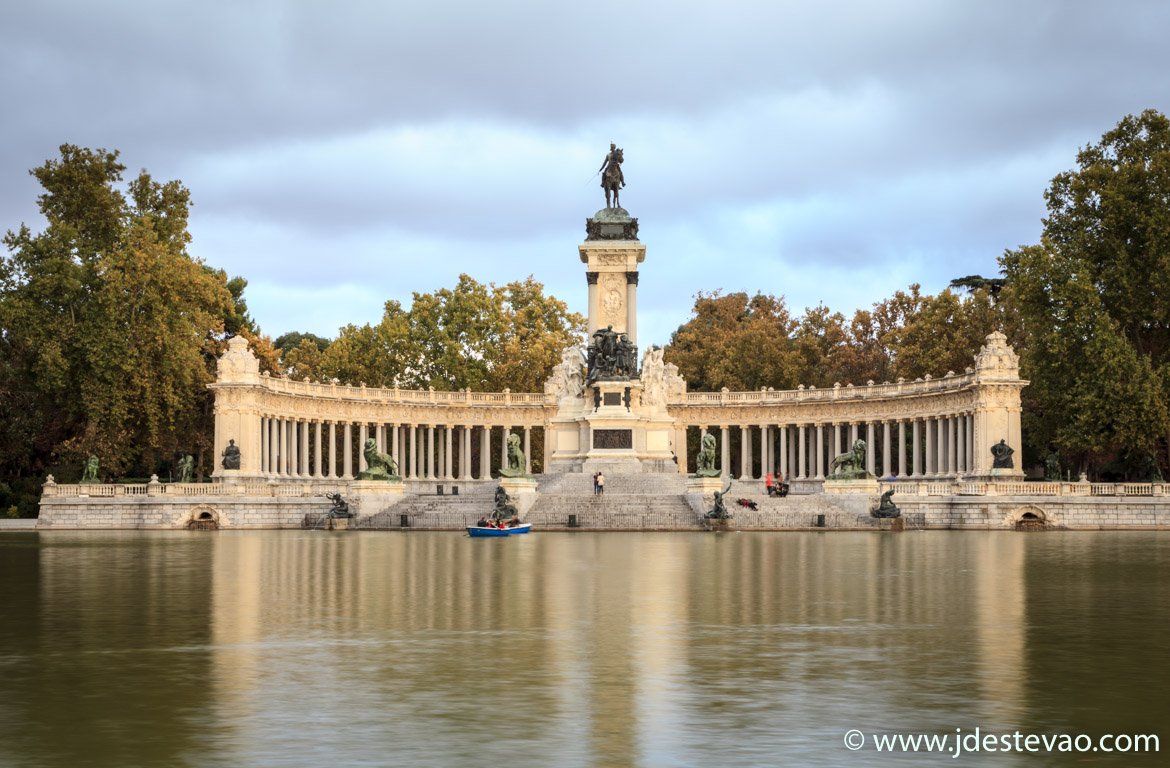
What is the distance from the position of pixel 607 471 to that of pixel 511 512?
18130mm

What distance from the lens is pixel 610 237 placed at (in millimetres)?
78688

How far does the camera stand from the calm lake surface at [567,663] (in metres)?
11.3

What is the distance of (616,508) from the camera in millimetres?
54094

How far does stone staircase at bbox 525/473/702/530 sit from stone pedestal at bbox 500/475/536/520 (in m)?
0.36

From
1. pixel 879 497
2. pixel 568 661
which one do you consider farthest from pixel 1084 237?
pixel 568 661

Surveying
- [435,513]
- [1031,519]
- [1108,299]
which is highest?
[1108,299]

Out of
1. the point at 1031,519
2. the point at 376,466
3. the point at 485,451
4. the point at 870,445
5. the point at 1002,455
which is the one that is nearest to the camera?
the point at 1031,519

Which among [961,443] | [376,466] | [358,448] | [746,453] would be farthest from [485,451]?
[961,443]

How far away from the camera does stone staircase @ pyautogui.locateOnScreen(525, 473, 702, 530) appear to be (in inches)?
2051

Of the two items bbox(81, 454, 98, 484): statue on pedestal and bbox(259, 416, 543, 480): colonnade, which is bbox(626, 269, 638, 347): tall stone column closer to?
bbox(259, 416, 543, 480): colonnade

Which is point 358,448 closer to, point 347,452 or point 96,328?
point 347,452

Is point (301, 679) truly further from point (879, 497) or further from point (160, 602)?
point (879, 497)

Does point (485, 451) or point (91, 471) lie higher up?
point (485, 451)

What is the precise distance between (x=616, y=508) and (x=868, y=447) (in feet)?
114
